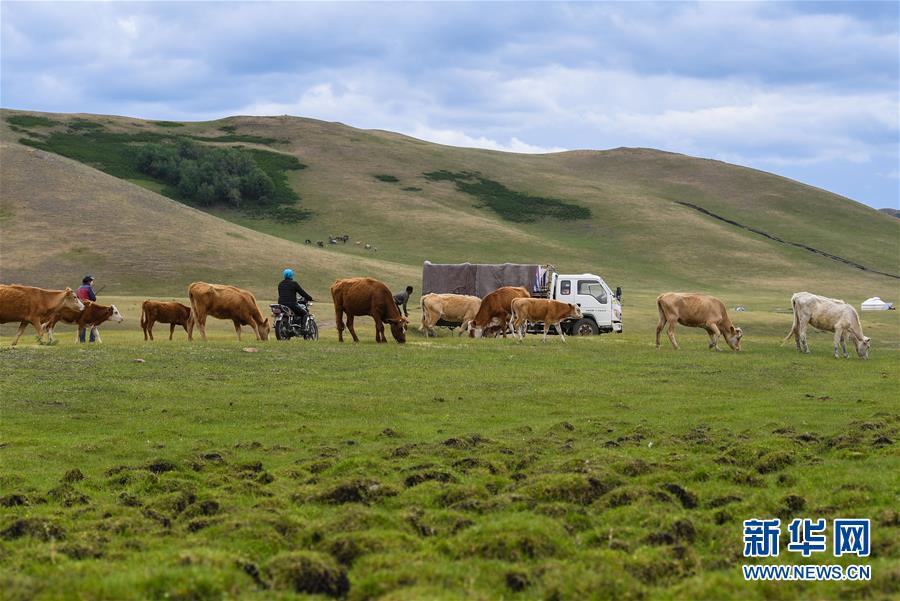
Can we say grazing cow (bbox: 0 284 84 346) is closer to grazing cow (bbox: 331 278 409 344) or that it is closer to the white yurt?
grazing cow (bbox: 331 278 409 344)

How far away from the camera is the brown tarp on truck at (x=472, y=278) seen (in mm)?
45969

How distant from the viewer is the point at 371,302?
31578 millimetres

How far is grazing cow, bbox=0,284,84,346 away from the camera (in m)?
27.4

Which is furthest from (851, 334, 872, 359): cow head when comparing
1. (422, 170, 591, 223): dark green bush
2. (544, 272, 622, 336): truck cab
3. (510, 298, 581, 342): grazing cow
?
(422, 170, 591, 223): dark green bush

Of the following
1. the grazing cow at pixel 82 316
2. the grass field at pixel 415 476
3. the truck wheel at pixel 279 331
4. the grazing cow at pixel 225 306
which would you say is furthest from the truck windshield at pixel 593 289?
the grazing cow at pixel 82 316

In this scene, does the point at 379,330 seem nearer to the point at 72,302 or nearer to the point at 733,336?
the point at 72,302

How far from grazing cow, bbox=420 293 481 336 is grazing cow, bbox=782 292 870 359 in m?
12.5

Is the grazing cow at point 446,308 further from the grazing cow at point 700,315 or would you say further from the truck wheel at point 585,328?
the grazing cow at point 700,315

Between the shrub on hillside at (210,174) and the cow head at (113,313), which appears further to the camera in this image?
the shrub on hillside at (210,174)

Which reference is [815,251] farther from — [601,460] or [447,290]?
[601,460]

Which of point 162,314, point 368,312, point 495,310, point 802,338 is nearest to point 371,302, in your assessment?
point 368,312

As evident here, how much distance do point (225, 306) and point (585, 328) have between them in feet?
50.4

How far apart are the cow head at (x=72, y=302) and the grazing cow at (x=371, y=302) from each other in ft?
24.7

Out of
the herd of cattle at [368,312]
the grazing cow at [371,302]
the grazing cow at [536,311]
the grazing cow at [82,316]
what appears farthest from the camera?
the grazing cow at [536,311]
